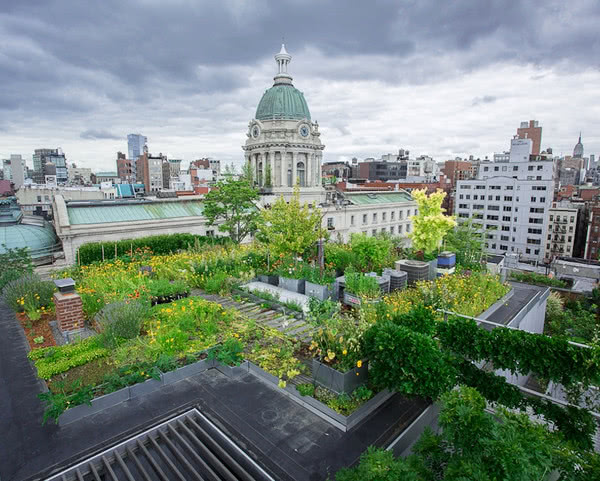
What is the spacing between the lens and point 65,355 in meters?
9.47

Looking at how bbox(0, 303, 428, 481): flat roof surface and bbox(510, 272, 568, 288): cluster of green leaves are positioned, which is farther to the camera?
bbox(510, 272, 568, 288): cluster of green leaves

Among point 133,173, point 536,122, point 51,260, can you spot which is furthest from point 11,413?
point 133,173

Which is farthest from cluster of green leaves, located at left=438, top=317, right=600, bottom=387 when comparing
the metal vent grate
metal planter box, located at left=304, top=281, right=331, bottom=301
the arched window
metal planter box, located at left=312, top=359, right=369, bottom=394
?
the arched window

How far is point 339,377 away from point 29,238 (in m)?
24.6

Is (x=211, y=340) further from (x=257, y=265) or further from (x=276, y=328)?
(x=257, y=265)

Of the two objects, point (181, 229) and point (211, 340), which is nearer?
point (211, 340)

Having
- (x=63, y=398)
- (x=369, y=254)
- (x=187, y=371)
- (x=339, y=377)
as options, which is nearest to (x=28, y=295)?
(x=63, y=398)

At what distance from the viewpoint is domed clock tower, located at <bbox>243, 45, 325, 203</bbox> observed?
48.6 meters

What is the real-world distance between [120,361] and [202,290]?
7.00m

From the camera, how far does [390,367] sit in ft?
24.2

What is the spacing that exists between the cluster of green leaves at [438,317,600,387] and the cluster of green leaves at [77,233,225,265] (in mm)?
16778

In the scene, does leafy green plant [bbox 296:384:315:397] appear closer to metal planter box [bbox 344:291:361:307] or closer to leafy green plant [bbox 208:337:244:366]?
leafy green plant [bbox 208:337:244:366]

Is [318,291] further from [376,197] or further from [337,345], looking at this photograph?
[376,197]

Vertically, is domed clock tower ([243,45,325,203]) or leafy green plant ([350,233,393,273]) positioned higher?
domed clock tower ([243,45,325,203])
